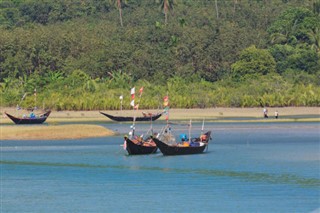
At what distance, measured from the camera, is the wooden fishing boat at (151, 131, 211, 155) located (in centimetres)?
5240

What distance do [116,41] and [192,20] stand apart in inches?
695

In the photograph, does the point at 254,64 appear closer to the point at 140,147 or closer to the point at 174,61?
the point at 174,61

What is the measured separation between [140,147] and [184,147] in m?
2.59

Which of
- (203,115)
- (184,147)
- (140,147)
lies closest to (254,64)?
(203,115)

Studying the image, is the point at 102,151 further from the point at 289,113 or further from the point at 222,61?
the point at 222,61

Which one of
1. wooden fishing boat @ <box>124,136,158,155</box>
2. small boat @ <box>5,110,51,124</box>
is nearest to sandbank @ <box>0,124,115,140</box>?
wooden fishing boat @ <box>124,136,158,155</box>

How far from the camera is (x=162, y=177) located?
44.5m

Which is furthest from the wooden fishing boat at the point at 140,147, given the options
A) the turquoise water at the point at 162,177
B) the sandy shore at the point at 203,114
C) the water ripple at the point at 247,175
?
the sandy shore at the point at 203,114

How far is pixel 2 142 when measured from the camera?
6625cm

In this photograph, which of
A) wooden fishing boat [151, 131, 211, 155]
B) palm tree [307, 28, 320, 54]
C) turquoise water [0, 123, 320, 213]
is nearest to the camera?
turquoise water [0, 123, 320, 213]

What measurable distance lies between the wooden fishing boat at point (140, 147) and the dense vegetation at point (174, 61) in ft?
134

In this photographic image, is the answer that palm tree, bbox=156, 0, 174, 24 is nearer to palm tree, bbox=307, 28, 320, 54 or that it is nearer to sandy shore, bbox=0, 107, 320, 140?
palm tree, bbox=307, 28, 320, 54

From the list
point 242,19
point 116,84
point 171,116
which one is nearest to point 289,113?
point 171,116

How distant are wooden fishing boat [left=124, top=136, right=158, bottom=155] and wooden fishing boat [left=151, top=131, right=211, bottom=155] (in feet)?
4.02
